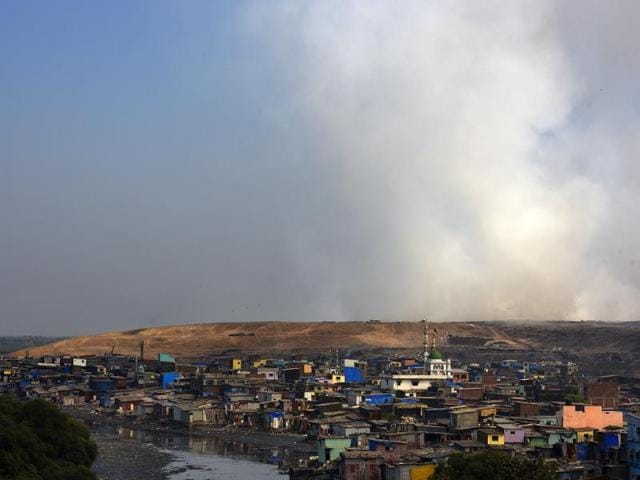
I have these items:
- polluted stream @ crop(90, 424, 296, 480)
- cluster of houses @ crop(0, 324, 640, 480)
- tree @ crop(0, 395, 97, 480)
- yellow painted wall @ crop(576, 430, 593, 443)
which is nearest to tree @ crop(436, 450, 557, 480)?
cluster of houses @ crop(0, 324, 640, 480)

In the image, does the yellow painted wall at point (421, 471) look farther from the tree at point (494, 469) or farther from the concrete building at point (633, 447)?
the concrete building at point (633, 447)


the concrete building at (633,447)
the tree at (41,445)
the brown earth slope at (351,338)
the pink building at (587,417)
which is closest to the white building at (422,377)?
the pink building at (587,417)

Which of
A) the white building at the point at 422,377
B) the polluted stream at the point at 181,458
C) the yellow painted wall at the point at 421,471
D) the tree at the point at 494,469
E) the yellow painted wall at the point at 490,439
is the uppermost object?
the white building at the point at 422,377

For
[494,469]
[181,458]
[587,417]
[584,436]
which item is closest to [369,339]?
[181,458]

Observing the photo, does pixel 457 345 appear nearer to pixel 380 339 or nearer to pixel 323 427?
pixel 380 339

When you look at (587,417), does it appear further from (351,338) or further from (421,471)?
(351,338)

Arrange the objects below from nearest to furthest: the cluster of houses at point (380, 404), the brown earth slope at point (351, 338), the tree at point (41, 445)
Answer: the tree at point (41, 445)
the cluster of houses at point (380, 404)
the brown earth slope at point (351, 338)

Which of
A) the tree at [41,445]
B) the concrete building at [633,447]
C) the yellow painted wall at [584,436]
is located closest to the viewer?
the tree at [41,445]

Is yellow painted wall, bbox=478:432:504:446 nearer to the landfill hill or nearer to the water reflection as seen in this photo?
the water reflection

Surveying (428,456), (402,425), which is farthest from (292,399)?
(428,456)
